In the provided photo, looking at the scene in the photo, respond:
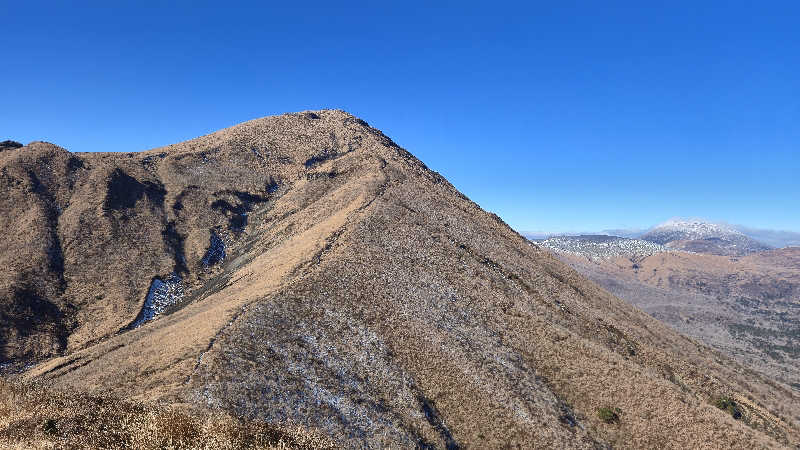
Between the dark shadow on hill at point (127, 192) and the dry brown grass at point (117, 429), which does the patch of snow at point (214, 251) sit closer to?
the dark shadow on hill at point (127, 192)

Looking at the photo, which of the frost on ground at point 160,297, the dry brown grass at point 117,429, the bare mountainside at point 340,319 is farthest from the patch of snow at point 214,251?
the dry brown grass at point 117,429

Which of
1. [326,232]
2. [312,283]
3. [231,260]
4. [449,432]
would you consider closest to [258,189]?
[231,260]

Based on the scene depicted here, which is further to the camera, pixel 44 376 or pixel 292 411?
pixel 44 376

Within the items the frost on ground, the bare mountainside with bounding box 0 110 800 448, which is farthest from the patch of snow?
the frost on ground

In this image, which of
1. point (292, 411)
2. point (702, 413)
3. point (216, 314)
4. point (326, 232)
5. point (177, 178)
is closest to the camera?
point (292, 411)

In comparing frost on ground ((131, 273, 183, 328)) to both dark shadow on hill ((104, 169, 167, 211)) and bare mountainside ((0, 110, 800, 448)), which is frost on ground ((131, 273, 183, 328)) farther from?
dark shadow on hill ((104, 169, 167, 211))

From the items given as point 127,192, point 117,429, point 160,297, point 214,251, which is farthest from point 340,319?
point 127,192

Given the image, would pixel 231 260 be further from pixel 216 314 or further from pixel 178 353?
pixel 178 353

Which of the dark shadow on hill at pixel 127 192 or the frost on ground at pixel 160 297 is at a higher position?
the dark shadow on hill at pixel 127 192
